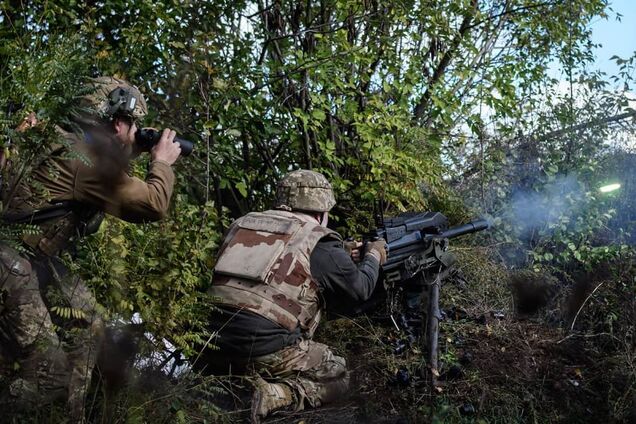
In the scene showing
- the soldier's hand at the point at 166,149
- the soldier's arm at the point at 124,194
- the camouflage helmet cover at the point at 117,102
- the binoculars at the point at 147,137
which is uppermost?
the camouflage helmet cover at the point at 117,102

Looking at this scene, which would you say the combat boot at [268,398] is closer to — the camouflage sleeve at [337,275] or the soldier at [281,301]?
the soldier at [281,301]

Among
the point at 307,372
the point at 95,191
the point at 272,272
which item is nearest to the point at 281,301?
the point at 272,272

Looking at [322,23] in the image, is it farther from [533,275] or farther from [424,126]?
[533,275]

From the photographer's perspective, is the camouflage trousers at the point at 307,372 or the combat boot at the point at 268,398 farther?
the camouflage trousers at the point at 307,372

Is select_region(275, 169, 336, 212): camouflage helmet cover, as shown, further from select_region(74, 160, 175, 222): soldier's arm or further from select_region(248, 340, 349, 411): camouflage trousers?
select_region(74, 160, 175, 222): soldier's arm

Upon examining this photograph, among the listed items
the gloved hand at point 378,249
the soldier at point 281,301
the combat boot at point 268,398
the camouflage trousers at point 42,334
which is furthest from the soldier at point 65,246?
the gloved hand at point 378,249

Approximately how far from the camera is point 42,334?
3.37 m

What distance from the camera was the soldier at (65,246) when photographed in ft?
10.8

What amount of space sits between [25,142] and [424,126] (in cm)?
452

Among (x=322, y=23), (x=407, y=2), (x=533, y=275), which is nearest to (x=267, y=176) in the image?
(x=322, y=23)

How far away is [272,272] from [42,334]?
1654 mm

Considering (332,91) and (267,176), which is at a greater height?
(332,91)

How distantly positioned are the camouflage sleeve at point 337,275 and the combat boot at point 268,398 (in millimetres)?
685

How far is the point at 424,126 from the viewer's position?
681 centimetres
